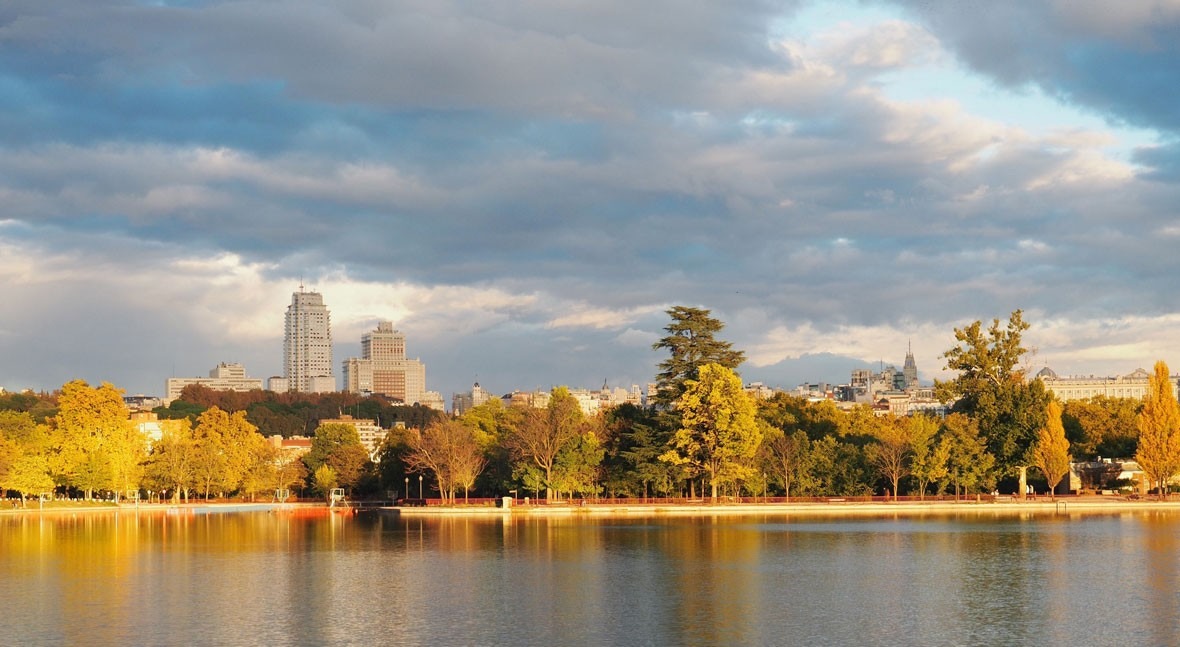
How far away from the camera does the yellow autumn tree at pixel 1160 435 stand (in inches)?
3073

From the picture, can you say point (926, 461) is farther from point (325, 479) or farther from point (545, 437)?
point (325, 479)

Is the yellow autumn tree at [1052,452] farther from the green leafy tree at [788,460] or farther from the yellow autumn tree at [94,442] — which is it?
the yellow autumn tree at [94,442]

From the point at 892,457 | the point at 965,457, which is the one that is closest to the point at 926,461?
the point at 892,457

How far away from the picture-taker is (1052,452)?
3054 inches

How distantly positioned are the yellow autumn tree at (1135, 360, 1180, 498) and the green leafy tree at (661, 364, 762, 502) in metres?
25.0

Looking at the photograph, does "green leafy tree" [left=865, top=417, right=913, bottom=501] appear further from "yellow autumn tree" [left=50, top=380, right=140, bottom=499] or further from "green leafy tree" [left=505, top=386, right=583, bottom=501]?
"yellow autumn tree" [left=50, top=380, right=140, bottom=499]

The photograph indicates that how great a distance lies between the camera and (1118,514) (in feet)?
230

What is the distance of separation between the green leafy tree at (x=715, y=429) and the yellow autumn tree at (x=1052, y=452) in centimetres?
1797

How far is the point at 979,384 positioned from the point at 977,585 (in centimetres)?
4945

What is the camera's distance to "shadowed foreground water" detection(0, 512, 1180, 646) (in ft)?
96.6

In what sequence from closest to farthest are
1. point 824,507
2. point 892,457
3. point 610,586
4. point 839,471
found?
point 610,586 < point 824,507 < point 892,457 < point 839,471

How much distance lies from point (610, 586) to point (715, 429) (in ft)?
128

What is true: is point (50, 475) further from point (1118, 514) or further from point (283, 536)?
point (1118, 514)

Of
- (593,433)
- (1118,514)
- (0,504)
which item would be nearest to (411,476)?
(593,433)
